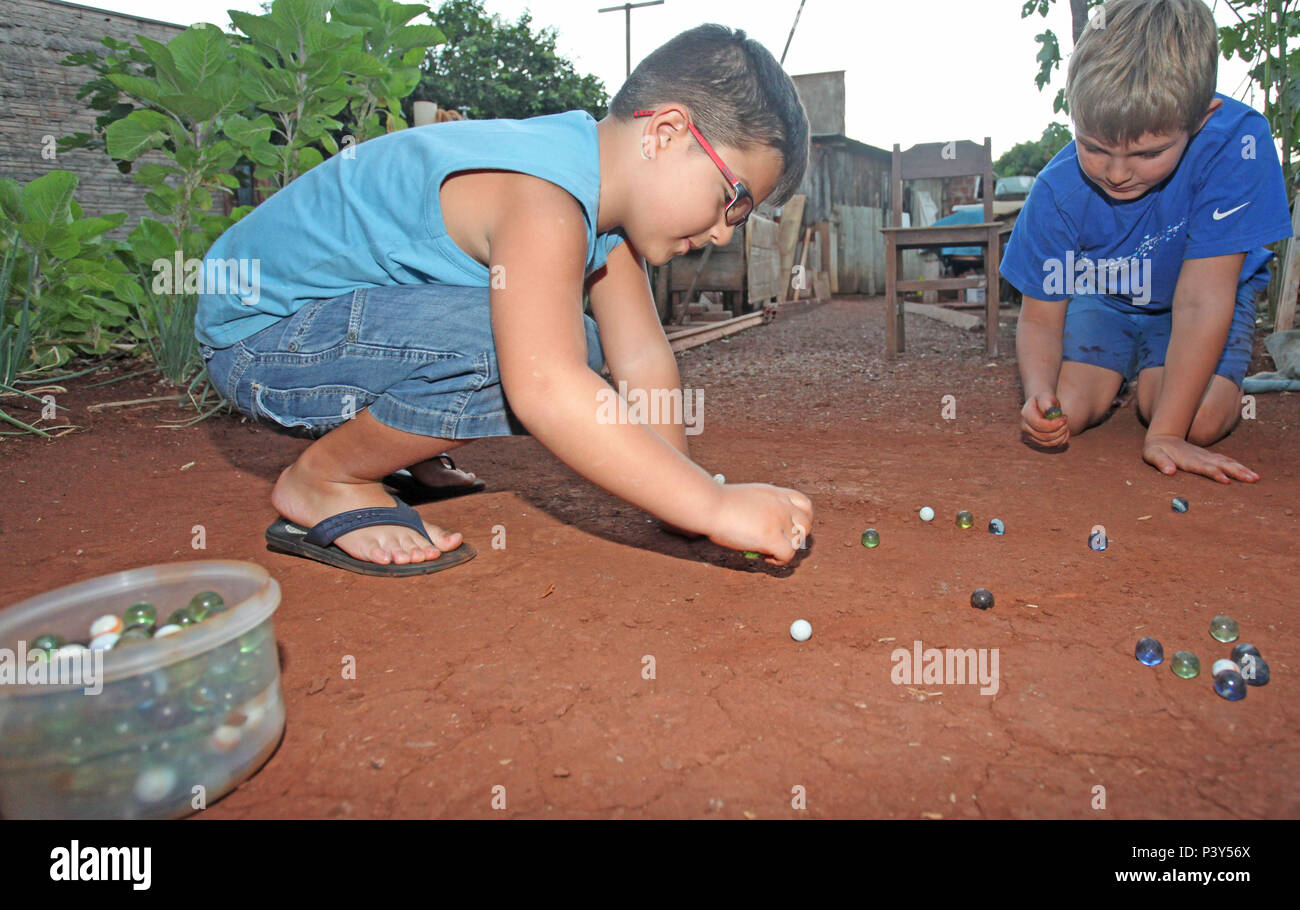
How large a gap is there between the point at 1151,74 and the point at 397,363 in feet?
7.37

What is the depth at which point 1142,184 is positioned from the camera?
2.67 m

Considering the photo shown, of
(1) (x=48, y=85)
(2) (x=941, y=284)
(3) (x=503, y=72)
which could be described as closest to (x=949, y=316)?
(2) (x=941, y=284)

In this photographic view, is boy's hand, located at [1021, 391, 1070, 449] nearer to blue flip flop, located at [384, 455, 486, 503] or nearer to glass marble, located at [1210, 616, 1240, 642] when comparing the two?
glass marble, located at [1210, 616, 1240, 642]

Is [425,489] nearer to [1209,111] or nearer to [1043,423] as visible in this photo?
[1043,423]

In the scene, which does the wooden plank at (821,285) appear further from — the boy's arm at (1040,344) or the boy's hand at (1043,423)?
the boy's hand at (1043,423)

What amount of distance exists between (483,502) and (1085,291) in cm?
249

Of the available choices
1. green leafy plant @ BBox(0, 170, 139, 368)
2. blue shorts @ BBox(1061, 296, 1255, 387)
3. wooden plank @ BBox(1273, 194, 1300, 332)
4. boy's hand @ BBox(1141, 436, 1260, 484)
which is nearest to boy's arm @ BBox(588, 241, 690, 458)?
boy's hand @ BBox(1141, 436, 1260, 484)

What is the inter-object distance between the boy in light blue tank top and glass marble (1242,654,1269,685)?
77 cm

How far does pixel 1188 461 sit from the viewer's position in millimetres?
2650

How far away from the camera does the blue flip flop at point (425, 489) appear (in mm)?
2530

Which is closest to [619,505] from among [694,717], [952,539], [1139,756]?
[952,539]

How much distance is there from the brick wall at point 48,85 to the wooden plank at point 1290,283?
9.77 m

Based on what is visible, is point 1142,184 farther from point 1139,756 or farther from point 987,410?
point 1139,756

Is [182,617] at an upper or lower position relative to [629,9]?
lower
